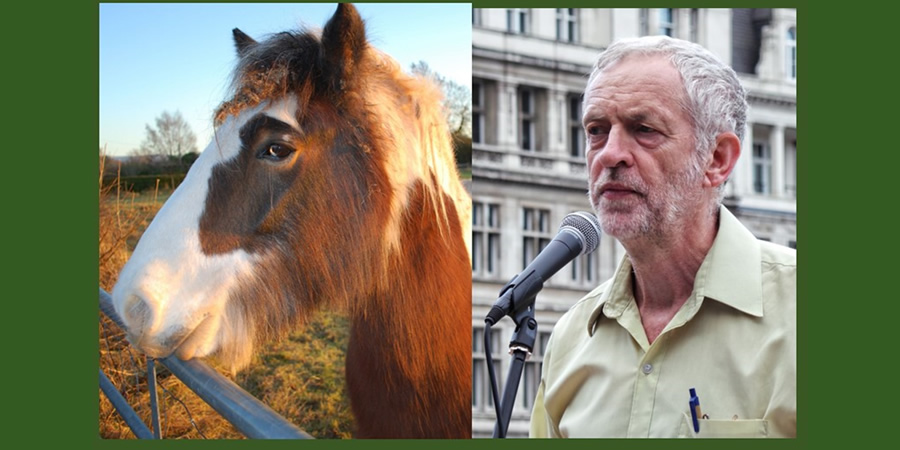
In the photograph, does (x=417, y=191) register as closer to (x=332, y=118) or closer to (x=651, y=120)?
(x=332, y=118)

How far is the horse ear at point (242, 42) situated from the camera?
4051 millimetres

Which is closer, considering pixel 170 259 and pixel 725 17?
pixel 170 259

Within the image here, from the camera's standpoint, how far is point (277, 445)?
3.86m

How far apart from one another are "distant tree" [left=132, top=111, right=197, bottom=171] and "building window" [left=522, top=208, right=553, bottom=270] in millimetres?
3502

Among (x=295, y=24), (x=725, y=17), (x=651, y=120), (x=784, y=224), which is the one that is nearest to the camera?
(x=651, y=120)

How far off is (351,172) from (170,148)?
0.64m

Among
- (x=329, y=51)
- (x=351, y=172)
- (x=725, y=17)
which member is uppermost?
(x=725, y=17)

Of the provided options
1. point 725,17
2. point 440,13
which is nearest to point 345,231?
point 440,13

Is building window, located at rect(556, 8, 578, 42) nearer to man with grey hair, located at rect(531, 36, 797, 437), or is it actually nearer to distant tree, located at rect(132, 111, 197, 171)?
distant tree, located at rect(132, 111, 197, 171)

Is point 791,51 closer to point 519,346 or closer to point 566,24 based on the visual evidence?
point 566,24

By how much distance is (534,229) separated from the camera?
27.0 ft

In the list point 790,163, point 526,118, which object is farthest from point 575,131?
point 790,163

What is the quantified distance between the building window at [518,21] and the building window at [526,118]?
0.33 meters

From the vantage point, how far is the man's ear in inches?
110
